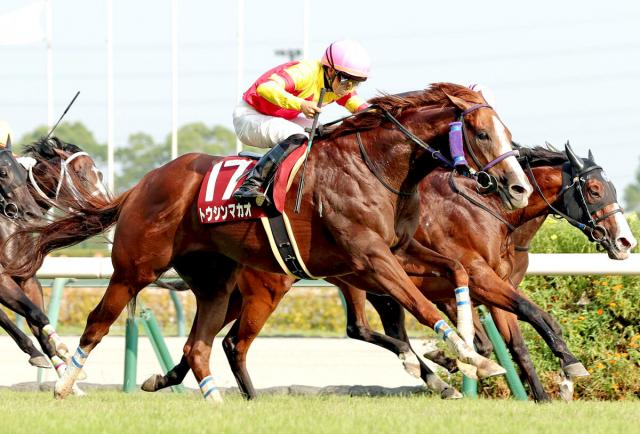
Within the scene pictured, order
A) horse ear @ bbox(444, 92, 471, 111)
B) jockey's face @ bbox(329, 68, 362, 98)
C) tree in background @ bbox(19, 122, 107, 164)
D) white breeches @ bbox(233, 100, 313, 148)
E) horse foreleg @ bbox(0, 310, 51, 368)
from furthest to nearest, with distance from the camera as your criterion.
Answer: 1. tree in background @ bbox(19, 122, 107, 164)
2. horse foreleg @ bbox(0, 310, 51, 368)
3. white breeches @ bbox(233, 100, 313, 148)
4. jockey's face @ bbox(329, 68, 362, 98)
5. horse ear @ bbox(444, 92, 471, 111)

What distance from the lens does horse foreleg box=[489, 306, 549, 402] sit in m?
6.76

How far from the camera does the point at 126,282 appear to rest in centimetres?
650

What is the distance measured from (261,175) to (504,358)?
236 centimetres

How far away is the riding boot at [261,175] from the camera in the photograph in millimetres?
5934

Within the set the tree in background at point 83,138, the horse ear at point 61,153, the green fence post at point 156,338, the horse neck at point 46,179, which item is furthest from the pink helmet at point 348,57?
the tree in background at point 83,138

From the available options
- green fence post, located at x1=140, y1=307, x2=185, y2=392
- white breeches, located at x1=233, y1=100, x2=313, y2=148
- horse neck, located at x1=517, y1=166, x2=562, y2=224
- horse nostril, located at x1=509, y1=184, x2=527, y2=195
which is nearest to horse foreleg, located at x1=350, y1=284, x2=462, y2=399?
horse neck, located at x1=517, y1=166, x2=562, y2=224

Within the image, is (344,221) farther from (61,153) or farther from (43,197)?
(61,153)

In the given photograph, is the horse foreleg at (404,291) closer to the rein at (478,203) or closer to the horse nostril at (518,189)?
the horse nostril at (518,189)

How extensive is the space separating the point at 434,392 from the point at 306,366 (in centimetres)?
231

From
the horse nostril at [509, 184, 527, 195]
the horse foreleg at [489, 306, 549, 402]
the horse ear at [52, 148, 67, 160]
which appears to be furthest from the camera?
the horse ear at [52, 148, 67, 160]

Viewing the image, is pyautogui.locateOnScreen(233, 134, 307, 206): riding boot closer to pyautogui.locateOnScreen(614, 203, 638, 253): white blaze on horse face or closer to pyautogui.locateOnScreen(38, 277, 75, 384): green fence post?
pyautogui.locateOnScreen(614, 203, 638, 253): white blaze on horse face

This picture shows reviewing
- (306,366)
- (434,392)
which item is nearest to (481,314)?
(434,392)

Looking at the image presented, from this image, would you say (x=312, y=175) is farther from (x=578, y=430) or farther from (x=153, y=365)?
(x=153, y=365)

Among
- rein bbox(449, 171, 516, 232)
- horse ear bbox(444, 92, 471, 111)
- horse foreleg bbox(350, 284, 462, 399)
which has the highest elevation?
horse ear bbox(444, 92, 471, 111)
